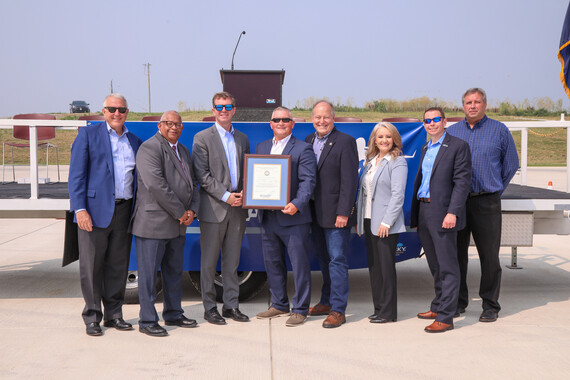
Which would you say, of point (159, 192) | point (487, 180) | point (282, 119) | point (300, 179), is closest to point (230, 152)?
point (282, 119)

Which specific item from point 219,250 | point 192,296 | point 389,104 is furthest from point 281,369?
point 389,104

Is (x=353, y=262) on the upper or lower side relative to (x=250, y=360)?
upper

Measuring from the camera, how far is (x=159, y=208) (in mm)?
4520

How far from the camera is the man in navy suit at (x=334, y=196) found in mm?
4758

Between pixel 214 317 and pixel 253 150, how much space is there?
1.62 metres

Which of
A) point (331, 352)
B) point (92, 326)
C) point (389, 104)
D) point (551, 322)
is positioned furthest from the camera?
point (389, 104)

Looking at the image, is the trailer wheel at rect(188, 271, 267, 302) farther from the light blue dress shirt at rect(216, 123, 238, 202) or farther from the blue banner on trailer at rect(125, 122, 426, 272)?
the light blue dress shirt at rect(216, 123, 238, 202)

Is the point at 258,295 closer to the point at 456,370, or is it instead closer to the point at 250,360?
the point at 250,360

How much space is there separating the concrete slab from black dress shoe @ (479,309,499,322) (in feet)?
0.20

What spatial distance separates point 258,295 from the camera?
5.80m

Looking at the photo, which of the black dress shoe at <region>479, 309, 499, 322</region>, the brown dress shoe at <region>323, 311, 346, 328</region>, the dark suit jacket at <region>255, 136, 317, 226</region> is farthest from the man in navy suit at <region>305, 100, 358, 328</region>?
the black dress shoe at <region>479, 309, 499, 322</region>

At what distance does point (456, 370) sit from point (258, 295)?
2.52m

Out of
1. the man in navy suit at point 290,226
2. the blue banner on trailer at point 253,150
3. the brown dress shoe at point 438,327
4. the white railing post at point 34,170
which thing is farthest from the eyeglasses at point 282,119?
the white railing post at point 34,170

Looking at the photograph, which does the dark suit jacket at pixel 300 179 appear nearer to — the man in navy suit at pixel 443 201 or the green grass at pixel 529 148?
the man in navy suit at pixel 443 201
